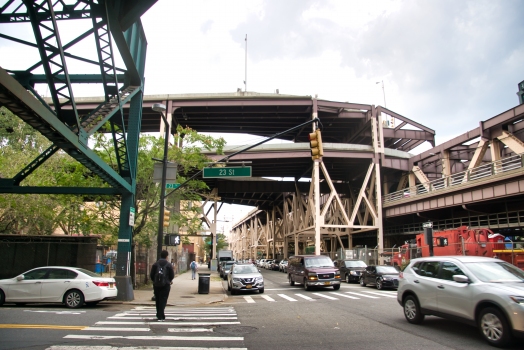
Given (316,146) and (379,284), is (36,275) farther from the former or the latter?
(379,284)

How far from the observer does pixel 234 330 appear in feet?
30.2

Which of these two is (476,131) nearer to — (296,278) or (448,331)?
(296,278)

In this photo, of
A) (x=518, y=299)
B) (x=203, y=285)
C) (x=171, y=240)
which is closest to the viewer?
(x=518, y=299)

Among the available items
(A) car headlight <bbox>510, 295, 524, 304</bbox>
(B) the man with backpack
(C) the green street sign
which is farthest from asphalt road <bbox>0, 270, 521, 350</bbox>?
(C) the green street sign

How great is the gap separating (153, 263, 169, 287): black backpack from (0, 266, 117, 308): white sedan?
473 centimetres

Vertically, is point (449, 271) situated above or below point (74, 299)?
above

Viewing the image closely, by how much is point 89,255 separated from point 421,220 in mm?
35100

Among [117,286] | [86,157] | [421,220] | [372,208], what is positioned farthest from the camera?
[372,208]

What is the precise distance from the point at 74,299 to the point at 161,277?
209 inches

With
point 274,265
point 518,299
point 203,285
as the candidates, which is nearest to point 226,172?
point 203,285

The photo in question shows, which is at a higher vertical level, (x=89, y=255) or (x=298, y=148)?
(x=298, y=148)

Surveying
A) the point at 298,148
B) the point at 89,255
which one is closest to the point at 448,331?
the point at 89,255

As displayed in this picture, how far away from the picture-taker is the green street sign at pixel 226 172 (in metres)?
17.4

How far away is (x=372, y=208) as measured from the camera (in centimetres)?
4684
